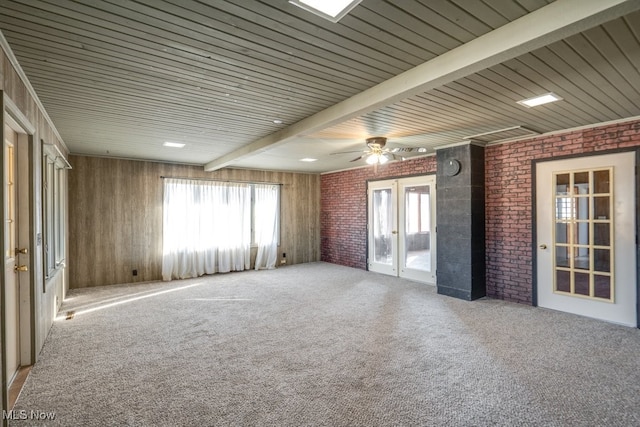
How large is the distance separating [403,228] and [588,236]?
3.11 m

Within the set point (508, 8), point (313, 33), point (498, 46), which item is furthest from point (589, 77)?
point (313, 33)

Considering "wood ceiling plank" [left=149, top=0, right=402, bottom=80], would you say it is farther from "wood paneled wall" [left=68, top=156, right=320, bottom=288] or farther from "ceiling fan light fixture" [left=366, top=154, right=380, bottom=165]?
"wood paneled wall" [left=68, top=156, right=320, bottom=288]

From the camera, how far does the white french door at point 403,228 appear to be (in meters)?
6.35

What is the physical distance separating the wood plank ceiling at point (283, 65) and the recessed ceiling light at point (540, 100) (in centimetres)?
9

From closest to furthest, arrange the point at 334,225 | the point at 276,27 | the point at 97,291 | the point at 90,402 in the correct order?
1. the point at 276,27
2. the point at 90,402
3. the point at 97,291
4. the point at 334,225

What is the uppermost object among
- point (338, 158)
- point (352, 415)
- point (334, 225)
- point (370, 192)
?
point (338, 158)

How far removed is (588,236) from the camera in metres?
4.24

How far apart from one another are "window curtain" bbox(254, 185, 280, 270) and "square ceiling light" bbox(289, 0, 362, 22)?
6404 millimetres

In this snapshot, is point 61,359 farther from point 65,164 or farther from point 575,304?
point 575,304

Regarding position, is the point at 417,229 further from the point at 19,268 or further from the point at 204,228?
the point at 19,268

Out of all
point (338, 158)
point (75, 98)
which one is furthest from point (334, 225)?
point (75, 98)

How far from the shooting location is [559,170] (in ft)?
14.8

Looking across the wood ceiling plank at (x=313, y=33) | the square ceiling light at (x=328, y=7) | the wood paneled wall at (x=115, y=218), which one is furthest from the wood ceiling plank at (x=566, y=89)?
the wood paneled wall at (x=115, y=218)

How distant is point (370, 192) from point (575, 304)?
14.3ft
